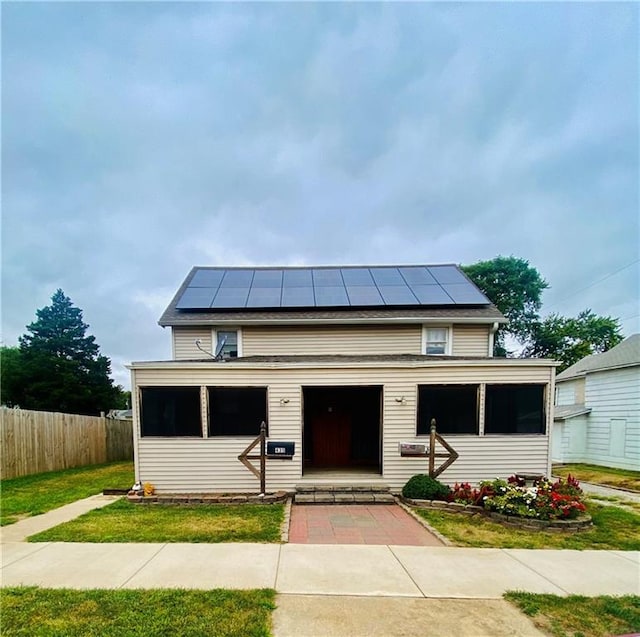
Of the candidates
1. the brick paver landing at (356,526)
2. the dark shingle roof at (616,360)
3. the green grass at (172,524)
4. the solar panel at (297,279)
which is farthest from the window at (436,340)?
the dark shingle roof at (616,360)

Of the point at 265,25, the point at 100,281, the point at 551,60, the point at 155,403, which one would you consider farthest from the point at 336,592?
the point at 100,281

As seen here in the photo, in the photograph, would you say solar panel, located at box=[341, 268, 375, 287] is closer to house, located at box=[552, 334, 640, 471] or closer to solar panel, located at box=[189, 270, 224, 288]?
solar panel, located at box=[189, 270, 224, 288]

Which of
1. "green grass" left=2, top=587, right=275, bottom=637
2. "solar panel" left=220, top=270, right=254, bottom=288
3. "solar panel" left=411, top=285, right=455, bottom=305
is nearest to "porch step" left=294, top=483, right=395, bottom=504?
"green grass" left=2, top=587, right=275, bottom=637

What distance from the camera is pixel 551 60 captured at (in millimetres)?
9062

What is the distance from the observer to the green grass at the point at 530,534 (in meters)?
4.83

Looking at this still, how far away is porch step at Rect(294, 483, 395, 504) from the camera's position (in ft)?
22.7

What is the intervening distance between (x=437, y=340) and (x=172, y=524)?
7.75m

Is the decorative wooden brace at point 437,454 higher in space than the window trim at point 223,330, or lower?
lower

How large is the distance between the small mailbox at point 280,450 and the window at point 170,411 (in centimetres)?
162

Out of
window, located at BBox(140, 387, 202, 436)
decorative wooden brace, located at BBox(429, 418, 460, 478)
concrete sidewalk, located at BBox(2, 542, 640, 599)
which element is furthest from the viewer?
window, located at BBox(140, 387, 202, 436)

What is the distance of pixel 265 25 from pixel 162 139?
5.86 meters

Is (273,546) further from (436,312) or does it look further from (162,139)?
(162,139)

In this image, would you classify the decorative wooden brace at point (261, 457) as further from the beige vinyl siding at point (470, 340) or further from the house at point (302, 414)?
the beige vinyl siding at point (470, 340)

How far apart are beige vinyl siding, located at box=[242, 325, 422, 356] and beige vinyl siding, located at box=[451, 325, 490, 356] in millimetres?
1064
